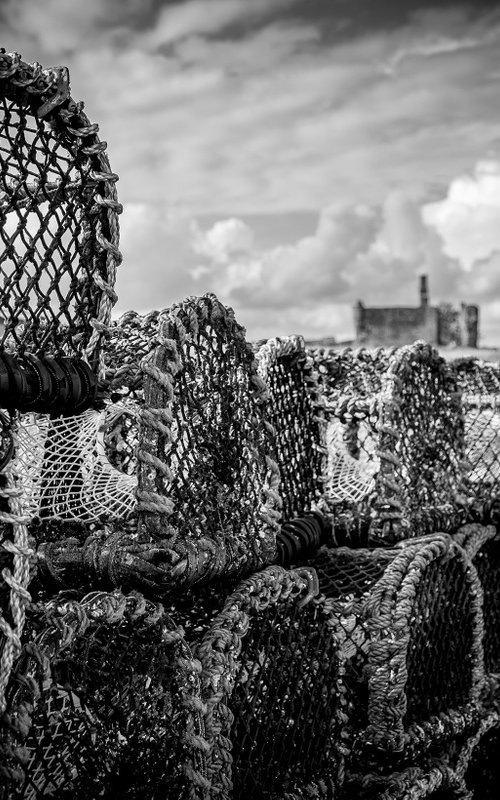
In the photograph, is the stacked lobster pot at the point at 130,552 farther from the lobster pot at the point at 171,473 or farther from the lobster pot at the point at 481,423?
the lobster pot at the point at 481,423

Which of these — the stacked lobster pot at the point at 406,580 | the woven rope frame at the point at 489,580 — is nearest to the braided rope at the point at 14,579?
the stacked lobster pot at the point at 406,580

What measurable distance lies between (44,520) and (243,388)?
1.67 ft

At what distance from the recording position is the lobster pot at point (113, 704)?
1.32 m

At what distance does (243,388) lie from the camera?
1.88m

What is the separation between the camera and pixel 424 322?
28.9 meters

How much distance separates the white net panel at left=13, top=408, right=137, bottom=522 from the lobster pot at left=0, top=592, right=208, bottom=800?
41cm

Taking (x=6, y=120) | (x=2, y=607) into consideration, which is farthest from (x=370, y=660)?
(x=6, y=120)

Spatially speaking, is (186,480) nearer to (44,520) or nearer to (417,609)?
(44,520)

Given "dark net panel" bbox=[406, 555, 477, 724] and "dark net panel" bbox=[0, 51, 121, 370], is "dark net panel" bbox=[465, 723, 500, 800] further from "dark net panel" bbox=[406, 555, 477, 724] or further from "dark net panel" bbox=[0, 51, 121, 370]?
"dark net panel" bbox=[0, 51, 121, 370]

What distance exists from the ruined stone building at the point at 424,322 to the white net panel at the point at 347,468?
25610mm

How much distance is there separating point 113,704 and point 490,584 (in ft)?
5.34

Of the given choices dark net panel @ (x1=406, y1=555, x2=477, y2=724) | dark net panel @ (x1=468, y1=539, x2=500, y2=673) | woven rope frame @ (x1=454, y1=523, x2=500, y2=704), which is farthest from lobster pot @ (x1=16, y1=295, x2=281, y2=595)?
dark net panel @ (x1=468, y1=539, x2=500, y2=673)

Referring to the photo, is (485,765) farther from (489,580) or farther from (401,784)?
(401,784)

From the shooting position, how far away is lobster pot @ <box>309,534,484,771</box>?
206 centimetres
